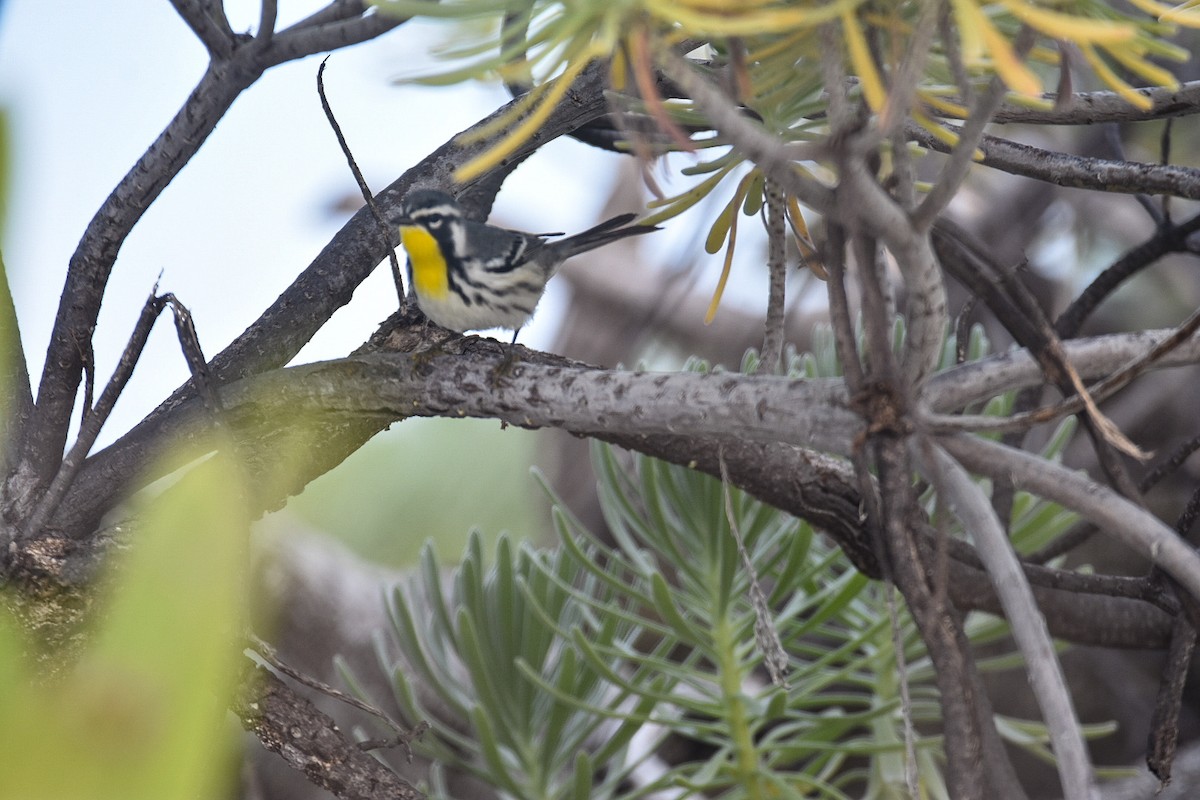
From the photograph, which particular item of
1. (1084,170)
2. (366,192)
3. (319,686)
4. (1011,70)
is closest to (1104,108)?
(1084,170)

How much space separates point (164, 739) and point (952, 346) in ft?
2.77

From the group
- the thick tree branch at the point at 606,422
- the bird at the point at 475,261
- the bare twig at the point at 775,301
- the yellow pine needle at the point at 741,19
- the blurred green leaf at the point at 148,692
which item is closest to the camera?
the blurred green leaf at the point at 148,692

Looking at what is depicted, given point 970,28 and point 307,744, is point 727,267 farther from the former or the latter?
point 307,744

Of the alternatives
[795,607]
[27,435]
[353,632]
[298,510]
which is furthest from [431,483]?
[27,435]

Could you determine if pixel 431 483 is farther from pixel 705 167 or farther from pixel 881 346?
pixel 881 346

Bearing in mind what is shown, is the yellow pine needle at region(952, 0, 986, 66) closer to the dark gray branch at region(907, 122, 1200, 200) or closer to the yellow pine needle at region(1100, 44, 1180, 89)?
the yellow pine needle at region(1100, 44, 1180, 89)

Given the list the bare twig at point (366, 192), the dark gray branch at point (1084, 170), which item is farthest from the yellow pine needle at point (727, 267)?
the bare twig at point (366, 192)

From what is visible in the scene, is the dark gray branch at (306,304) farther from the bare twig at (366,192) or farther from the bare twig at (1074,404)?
the bare twig at (1074,404)

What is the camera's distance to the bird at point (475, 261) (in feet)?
2.24

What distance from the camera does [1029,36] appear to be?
1.09 ft

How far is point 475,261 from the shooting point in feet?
2.60

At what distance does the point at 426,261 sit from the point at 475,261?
0.04 m

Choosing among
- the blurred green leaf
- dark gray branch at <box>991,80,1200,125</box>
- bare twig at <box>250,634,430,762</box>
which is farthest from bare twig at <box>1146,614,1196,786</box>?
the blurred green leaf

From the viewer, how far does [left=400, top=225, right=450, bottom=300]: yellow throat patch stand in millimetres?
723
